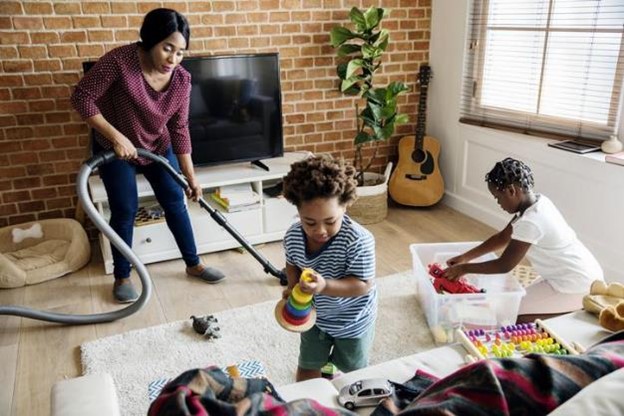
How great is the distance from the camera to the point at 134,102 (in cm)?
245

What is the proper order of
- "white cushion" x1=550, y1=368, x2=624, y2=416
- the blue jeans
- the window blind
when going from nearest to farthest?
"white cushion" x1=550, y1=368, x2=624, y2=416, the blue jeans, the window blind

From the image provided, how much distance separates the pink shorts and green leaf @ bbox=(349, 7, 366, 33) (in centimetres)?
194

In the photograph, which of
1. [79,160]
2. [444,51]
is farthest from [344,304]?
[444,51]

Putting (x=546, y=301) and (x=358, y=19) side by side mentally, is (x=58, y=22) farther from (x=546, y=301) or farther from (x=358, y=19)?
(x=546, y=301)

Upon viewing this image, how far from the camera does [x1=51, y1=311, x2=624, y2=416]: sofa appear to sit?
28.4 inches

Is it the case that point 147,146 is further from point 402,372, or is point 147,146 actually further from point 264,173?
point 402,372

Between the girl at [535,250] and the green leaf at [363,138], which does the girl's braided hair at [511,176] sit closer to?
the girl at [535,250]

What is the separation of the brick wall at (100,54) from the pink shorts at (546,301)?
1946mm

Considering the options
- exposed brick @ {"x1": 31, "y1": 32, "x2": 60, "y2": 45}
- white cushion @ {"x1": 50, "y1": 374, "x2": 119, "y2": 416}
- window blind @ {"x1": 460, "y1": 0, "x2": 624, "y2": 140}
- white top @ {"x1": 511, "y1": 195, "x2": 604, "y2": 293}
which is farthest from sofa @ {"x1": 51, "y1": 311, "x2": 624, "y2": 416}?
exposed brick @ {"x1": 31, "y1": 32, "x2": 60, "y2": 45}

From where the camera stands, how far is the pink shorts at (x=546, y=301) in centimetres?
225

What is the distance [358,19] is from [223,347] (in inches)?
86.4

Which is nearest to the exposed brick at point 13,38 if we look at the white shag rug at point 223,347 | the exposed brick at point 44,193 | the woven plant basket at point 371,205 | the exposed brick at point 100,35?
the exposed brick at point 100,35

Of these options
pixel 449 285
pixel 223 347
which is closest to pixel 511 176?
pixel 449 285

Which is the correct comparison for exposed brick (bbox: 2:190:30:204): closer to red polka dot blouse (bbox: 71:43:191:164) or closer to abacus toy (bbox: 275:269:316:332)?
red polka dot blouse (bbox: 71:43:191:164)
